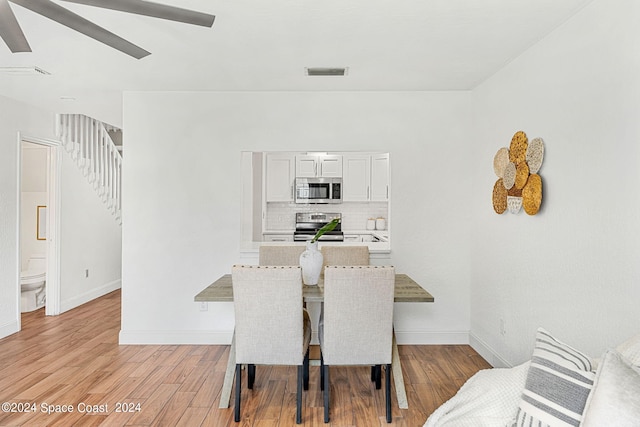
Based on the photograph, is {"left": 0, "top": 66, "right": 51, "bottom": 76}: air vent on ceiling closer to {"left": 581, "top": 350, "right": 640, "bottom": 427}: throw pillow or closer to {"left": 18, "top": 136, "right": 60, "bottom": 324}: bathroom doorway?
{"left": 18, "top": 136, "right": 60, "bottom": 324}: bathroom doorway

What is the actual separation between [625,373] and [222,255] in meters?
3.41

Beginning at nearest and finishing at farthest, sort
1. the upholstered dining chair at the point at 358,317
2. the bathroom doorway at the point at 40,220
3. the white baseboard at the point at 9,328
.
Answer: the upholstered dining chair at the point at 358,317 → the white baseboard at the point at 9,328 → the bathroom doorway at the point at 40,220

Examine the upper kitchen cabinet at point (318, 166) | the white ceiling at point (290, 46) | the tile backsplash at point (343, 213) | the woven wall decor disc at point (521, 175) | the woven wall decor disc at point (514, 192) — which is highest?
the white ceiling at point (290, 46)

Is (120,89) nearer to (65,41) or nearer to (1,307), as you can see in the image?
(65,41)

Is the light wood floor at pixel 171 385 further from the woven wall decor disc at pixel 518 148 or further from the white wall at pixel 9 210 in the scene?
the woven wall decor disc at pixel 518 148

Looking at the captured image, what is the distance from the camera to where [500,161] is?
3.29 metres

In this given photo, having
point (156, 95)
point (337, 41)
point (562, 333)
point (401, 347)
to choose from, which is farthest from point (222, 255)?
point (562, 333)

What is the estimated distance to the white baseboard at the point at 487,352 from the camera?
3.32 m

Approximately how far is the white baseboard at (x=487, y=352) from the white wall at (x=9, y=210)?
15.1 feet

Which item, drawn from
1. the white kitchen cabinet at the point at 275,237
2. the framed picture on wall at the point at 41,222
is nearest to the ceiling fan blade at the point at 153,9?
the white kitchen cabinet at the point at 275,237

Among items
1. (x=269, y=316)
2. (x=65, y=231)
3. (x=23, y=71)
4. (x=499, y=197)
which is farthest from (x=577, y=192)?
(x=65, y=231)

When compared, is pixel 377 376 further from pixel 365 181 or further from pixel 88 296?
pixel 88 296

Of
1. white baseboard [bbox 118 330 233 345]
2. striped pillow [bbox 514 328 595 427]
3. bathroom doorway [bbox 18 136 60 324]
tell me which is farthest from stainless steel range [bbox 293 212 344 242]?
striped pillow [bbox 514 328 595 427]

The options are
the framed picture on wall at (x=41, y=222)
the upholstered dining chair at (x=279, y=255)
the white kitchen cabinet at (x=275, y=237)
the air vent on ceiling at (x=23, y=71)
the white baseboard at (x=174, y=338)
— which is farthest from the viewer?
the white kitchen cabinet at (x=275, y=237)
